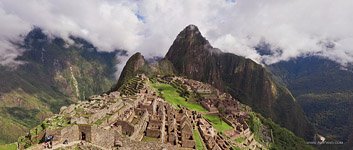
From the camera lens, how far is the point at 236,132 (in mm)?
124688

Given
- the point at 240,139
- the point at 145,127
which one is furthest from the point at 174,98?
the point at 145,127

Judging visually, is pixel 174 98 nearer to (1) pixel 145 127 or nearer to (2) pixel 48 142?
(1) pixel 145 127

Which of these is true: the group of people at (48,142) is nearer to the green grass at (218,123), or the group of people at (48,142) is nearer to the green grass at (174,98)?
the green grass at (218,123)

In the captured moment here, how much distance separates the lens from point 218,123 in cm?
12862

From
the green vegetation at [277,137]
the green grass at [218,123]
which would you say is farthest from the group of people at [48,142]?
the green vegetation at [277,137]

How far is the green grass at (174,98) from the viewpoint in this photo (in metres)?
138

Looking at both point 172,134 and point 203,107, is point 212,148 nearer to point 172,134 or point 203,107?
point 172,134

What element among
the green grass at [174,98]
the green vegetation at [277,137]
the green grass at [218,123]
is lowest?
the green vegetation at [277,137]

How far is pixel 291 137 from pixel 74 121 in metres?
149

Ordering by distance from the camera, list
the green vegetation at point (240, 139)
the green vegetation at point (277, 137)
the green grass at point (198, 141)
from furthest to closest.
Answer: the green vegetation at point (277, 137)
the green vegetation at point (240, 139)
the green grass at point (198, 141)

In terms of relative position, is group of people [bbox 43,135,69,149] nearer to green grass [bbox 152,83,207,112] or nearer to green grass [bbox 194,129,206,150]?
green grass [bbox 194,129,206,150]

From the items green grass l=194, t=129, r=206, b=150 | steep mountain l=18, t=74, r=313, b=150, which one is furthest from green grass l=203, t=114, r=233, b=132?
green grass l=194, t=129, r=206, b=150

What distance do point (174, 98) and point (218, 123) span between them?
22957 millimetres

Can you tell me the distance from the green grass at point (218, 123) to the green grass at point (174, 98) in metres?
5.85
